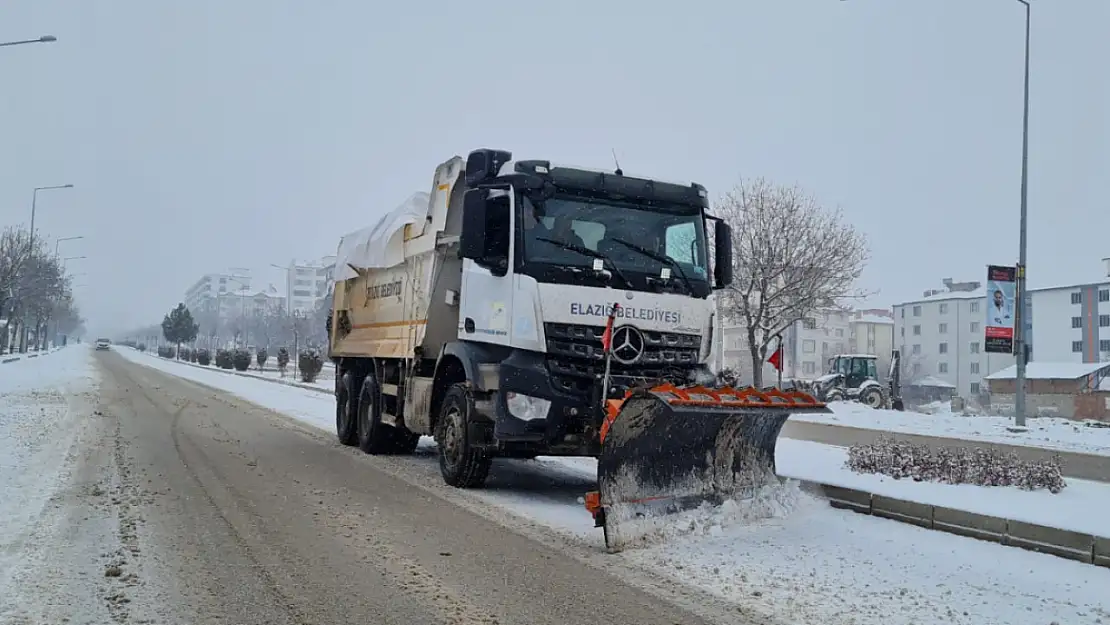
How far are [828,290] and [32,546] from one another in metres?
28.9

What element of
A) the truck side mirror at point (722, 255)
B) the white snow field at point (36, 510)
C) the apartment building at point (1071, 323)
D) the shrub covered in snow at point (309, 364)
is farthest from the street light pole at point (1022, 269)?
the apartment building at point (1071, 323)

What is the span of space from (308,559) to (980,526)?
5504 mm

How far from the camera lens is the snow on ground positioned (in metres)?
19.8

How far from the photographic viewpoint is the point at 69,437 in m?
14.0

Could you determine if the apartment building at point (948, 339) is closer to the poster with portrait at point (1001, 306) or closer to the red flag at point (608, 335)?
the poster with portrait at point (1001, 306)

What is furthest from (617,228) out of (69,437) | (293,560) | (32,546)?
(69,437)

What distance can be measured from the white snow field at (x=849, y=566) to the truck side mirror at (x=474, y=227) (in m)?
2.55

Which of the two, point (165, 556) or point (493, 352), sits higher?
point (493, 352)

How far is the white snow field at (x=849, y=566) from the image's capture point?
18.0ft

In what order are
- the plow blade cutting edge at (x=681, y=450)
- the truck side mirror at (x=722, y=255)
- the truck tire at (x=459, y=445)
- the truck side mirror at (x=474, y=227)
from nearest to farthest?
the plow blade cutting edge at (x=681, y=450), the truck side mirror at (x=474, y=227), the truck tire at (x=459, y=445), the truck side mirror at (x=722, y=255)

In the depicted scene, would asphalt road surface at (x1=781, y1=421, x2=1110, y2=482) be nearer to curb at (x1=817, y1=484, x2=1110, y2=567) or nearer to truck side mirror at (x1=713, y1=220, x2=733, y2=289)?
curb at (x1=817, y1=484, x2=1110, y2=567)

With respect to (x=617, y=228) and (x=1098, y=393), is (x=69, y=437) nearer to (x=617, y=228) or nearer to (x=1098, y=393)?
(x=617, y=228)

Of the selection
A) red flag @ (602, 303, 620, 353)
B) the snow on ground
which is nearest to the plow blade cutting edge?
red flag @ (602, 303, 620, 353)

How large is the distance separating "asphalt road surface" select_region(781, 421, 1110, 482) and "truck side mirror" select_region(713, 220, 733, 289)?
5.72m
